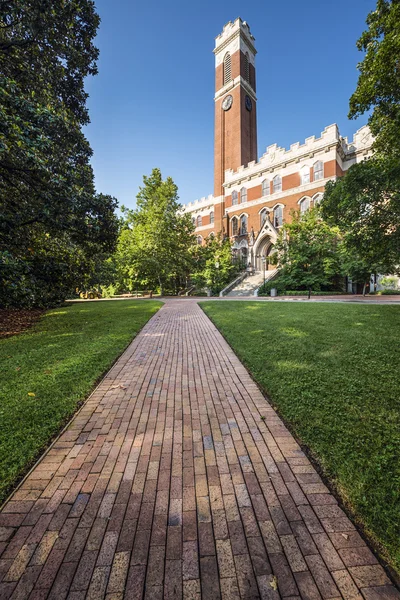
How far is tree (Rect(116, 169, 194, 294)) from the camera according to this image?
26.1 m

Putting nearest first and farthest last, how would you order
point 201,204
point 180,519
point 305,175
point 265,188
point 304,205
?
point 180,519
point 305,175
point 304,205
point 265,188
point 201,204

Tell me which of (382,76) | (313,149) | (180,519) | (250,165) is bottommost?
(180,519)

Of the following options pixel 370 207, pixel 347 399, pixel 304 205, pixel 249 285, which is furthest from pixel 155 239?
pixel 347 399

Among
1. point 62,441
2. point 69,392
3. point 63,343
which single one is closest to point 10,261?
point 63,343

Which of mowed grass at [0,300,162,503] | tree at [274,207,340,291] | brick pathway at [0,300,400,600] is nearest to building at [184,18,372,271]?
tree at [274,207,340,291]

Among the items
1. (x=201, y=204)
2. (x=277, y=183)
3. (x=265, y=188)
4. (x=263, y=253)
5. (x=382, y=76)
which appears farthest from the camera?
(x=201, y=204)

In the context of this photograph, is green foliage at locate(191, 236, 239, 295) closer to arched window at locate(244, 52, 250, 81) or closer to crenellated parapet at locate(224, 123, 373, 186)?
crenellated parapet at locate(224, 123, 373, 186)

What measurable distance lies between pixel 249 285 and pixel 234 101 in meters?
27.9

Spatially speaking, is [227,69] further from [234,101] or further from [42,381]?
[42,381]

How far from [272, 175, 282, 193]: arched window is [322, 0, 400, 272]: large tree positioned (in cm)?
2315

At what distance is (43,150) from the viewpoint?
661 cm

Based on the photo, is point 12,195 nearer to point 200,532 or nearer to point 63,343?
point 63,343

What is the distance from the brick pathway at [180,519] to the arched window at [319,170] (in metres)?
30.9

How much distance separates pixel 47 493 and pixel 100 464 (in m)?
0.46
